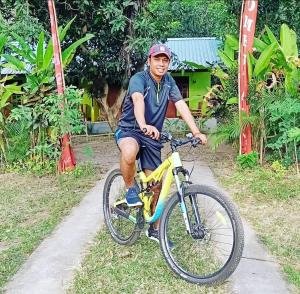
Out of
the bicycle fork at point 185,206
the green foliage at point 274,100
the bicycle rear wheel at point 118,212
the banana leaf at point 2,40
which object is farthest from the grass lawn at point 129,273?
the banana leaf at point 2,40

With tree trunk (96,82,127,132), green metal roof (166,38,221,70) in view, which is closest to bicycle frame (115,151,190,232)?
tree trunk (96,82,127,132)

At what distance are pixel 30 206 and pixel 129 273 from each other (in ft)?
8.49

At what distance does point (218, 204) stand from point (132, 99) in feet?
3.52

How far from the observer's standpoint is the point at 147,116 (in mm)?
3912

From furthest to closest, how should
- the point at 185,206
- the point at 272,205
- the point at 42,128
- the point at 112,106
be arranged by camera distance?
1. the point at 112,106
2. the point at 42,128
3. the point at 272,205
4. the point at 185,206

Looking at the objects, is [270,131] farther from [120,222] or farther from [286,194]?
[120,222]

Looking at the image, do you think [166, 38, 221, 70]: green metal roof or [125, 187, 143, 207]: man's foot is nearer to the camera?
[125, 187, 143, 207]: man's foot

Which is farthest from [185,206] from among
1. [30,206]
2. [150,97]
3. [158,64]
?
[30,206]

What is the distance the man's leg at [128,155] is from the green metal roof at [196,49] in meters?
14.6

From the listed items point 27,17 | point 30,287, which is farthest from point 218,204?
point 27,17

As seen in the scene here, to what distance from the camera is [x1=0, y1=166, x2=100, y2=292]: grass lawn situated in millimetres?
4468

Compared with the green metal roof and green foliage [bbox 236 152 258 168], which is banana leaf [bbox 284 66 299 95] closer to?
green foliage [bbox 236 152 258 168]

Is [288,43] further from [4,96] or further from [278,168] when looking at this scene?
[4,96]

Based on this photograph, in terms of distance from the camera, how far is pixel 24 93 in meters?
7.70
